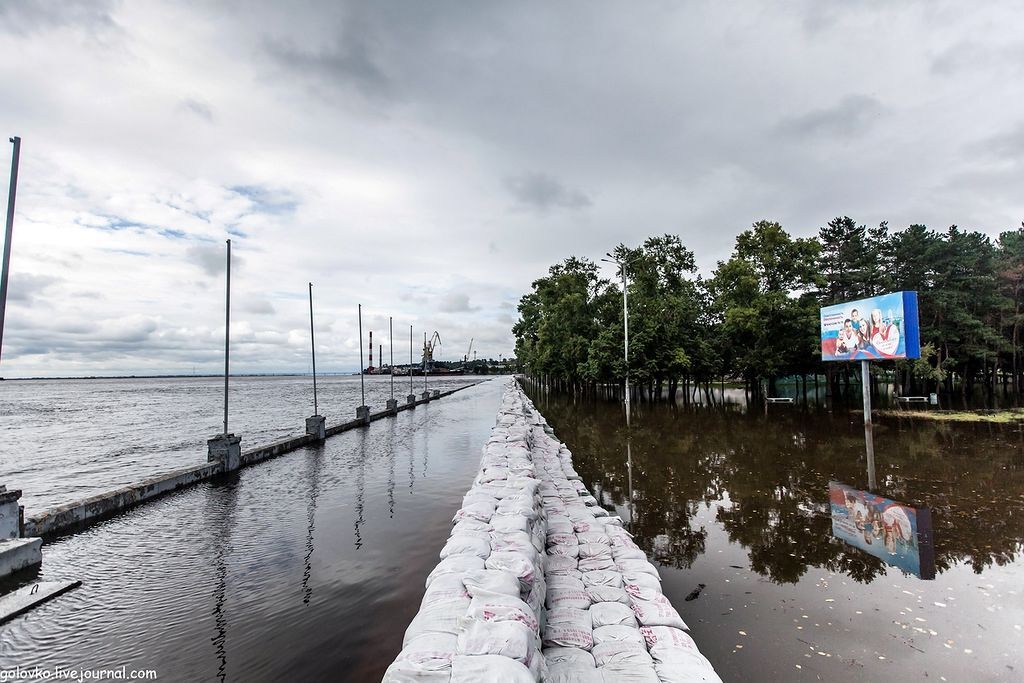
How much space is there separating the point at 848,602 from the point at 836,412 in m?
23.7

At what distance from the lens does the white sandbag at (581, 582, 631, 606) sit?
13.7 ft

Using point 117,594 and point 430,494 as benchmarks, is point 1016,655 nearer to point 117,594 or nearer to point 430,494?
point 430,494

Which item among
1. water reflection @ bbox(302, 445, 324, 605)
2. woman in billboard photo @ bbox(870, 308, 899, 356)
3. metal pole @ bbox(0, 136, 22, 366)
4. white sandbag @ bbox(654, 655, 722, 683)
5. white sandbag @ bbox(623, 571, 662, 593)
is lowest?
water reflection @ bbox(302, 445, 324, 605)

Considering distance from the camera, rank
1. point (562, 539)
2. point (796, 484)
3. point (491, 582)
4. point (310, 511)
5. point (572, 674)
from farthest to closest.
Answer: point (796, 484) < point (310, 511) < point (562, 539) < point (491, 582) < point (572, 674)

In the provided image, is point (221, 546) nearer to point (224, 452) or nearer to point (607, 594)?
point (607, 594)

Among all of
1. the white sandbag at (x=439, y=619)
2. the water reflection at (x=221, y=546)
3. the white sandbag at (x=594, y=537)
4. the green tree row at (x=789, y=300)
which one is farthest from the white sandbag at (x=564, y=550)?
the green tree row at (x=789, y=300)

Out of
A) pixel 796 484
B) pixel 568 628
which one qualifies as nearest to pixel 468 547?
pixel 568 628

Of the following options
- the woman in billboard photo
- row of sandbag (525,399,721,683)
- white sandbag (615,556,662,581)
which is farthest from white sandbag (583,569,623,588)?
the woman in billboard photo

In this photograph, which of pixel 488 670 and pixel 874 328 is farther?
pixel 874 328

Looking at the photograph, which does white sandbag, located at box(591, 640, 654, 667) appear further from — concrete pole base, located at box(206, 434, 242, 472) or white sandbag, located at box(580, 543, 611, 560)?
concrete pole base, located at box(206, 434, 242, 472)

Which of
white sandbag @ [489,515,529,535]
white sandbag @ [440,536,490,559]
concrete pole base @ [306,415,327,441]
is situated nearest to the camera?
white sandbag @ [440,536,490,559]

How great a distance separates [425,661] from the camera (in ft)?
8.90

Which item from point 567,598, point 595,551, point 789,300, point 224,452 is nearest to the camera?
point 567,598

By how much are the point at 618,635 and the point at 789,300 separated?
103ft
